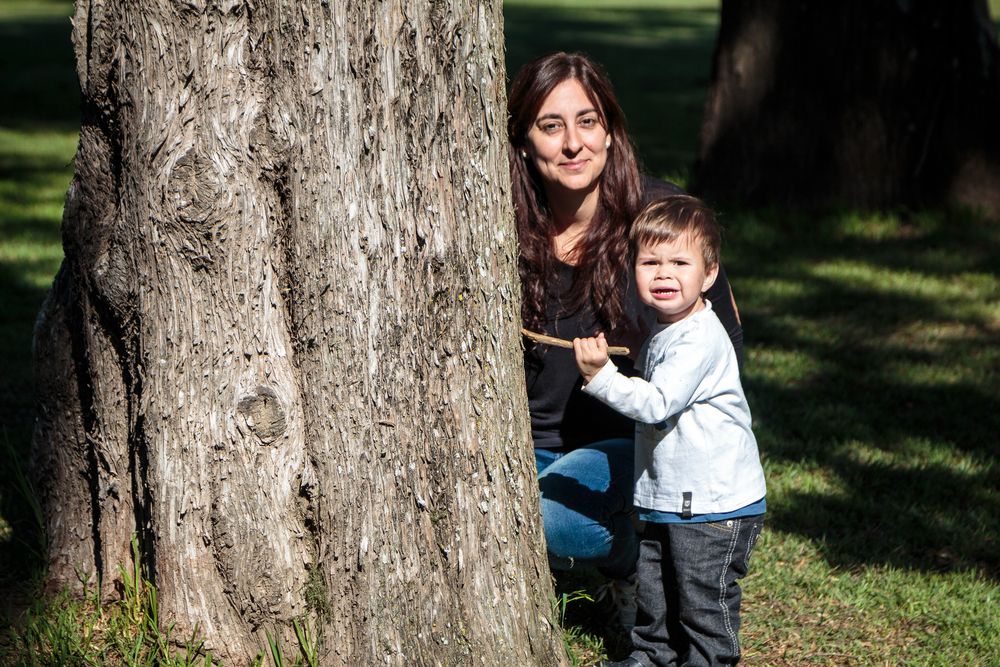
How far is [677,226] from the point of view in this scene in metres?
2.92

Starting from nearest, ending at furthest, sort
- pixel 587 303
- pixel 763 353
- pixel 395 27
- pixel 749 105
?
1. pixel 395 27
2. pixel 587 303
3. pixel 763 353
4. pixel 749 105

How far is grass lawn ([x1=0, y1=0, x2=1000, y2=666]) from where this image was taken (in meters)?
3.45


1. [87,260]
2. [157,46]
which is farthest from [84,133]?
[157,46]

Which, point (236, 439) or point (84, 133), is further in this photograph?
point (84, 133)

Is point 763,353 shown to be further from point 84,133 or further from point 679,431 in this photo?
point 84,133

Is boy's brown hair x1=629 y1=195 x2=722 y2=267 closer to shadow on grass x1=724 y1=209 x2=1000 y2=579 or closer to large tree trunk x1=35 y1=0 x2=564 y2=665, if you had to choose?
large tree trunk x1=35 y1=0 x2=564 y2=665

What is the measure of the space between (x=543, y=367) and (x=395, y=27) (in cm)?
132

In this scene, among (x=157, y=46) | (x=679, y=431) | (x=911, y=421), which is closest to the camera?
(x=157, y=46)

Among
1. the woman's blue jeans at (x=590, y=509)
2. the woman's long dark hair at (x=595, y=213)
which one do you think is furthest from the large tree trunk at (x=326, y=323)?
the woman's long dark hair at (x=595, y=213)

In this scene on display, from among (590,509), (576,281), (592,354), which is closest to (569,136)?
(576,281)

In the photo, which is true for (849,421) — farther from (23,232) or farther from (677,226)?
(23,232)

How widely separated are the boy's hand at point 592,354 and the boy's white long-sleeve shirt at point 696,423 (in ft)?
0.09

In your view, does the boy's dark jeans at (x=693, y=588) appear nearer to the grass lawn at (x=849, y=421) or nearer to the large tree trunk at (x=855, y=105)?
the grass lawn at (x=849, y=421)

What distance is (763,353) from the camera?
5.81 meters
